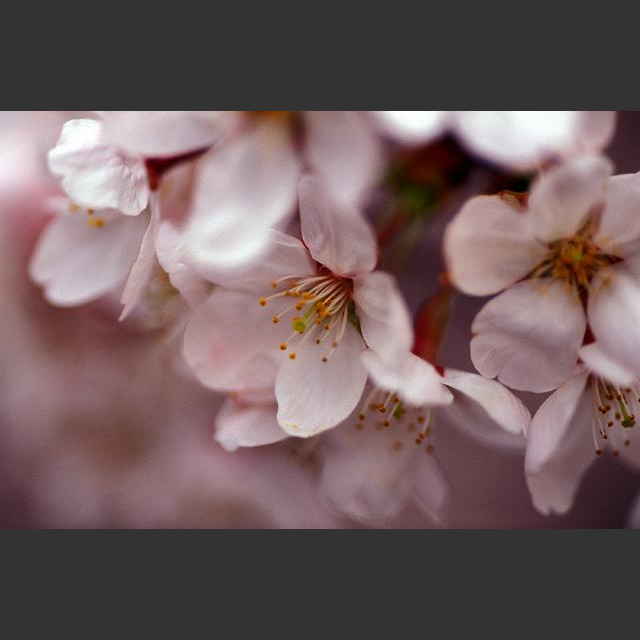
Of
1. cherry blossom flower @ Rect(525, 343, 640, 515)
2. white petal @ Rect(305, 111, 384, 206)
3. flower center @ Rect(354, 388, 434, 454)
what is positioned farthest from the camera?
flower center @ Rect(354, 388, 434, 454)

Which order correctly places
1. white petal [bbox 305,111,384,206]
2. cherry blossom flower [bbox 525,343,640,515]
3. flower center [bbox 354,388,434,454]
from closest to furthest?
white petal [bbox 305,111,384,206], cherry blossom flower [bbox 525,343,640,515], flower center [bbox 354,388,434,454]

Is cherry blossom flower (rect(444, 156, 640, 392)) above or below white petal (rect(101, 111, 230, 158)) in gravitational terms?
below

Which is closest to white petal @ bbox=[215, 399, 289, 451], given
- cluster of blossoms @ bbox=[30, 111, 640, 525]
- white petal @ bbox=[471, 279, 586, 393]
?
cluster of blossoms @ bbox=[30, 111, 640, 525]

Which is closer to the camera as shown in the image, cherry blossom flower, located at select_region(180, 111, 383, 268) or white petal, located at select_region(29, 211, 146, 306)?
cherry blossom flower, located at select_region(180, 111, 383, 268)

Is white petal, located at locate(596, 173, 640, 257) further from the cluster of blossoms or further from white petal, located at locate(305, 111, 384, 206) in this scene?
white petal, located at locate(305, 111, 384, 206)

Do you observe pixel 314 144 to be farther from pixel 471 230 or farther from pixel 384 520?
pixel 384 520

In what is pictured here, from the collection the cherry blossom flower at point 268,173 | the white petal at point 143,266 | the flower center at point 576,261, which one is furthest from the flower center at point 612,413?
the white petal at point 143,266

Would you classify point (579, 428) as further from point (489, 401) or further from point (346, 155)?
point (346, 155)

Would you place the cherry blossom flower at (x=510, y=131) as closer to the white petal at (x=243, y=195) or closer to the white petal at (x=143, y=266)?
the white petal at (x=243, y=195)
